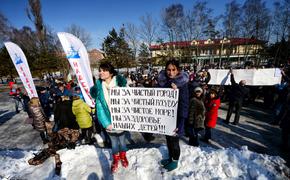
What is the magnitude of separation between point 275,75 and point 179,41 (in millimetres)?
27603

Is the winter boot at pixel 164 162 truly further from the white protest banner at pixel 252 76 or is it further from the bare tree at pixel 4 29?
the bare tree at pixel 4 29

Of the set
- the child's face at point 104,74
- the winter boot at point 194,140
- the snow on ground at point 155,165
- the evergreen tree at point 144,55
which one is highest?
the evergreen tree at point 144,55

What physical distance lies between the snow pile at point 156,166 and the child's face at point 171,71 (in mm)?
1795

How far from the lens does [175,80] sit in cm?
254

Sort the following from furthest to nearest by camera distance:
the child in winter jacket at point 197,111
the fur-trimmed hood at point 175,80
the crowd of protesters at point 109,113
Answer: the child in winter jacket at point 197,111 < the crowd of protesters at point 109,113 < the fur-trimmed hood at point 175,80

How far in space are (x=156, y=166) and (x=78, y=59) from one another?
4.18 metres

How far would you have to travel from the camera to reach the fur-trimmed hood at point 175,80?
2518mm

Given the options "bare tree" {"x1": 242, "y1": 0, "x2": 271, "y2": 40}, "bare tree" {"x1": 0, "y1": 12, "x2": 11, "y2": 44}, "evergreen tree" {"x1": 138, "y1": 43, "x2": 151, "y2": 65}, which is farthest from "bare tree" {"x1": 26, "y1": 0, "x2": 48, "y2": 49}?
"bare tree" {"x1": 242, "y1": 0, "x2": 271, "y2": 40}

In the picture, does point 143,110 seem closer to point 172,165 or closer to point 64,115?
point 172,165

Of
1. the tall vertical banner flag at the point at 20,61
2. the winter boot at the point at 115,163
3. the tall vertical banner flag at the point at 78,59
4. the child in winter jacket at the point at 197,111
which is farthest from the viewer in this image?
the tall vertical banner flag at the point at 20,61

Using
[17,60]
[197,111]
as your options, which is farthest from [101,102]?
[17,60]

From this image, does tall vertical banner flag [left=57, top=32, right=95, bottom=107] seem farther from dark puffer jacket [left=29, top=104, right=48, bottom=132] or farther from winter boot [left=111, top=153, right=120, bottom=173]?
winter boot [left=111, top=153, right=120, bottom=173]

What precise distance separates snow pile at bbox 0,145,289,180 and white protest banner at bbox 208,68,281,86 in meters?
7.26

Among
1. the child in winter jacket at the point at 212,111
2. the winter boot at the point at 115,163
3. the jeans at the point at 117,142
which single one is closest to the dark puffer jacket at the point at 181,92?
the jeans at the point at 117,142
